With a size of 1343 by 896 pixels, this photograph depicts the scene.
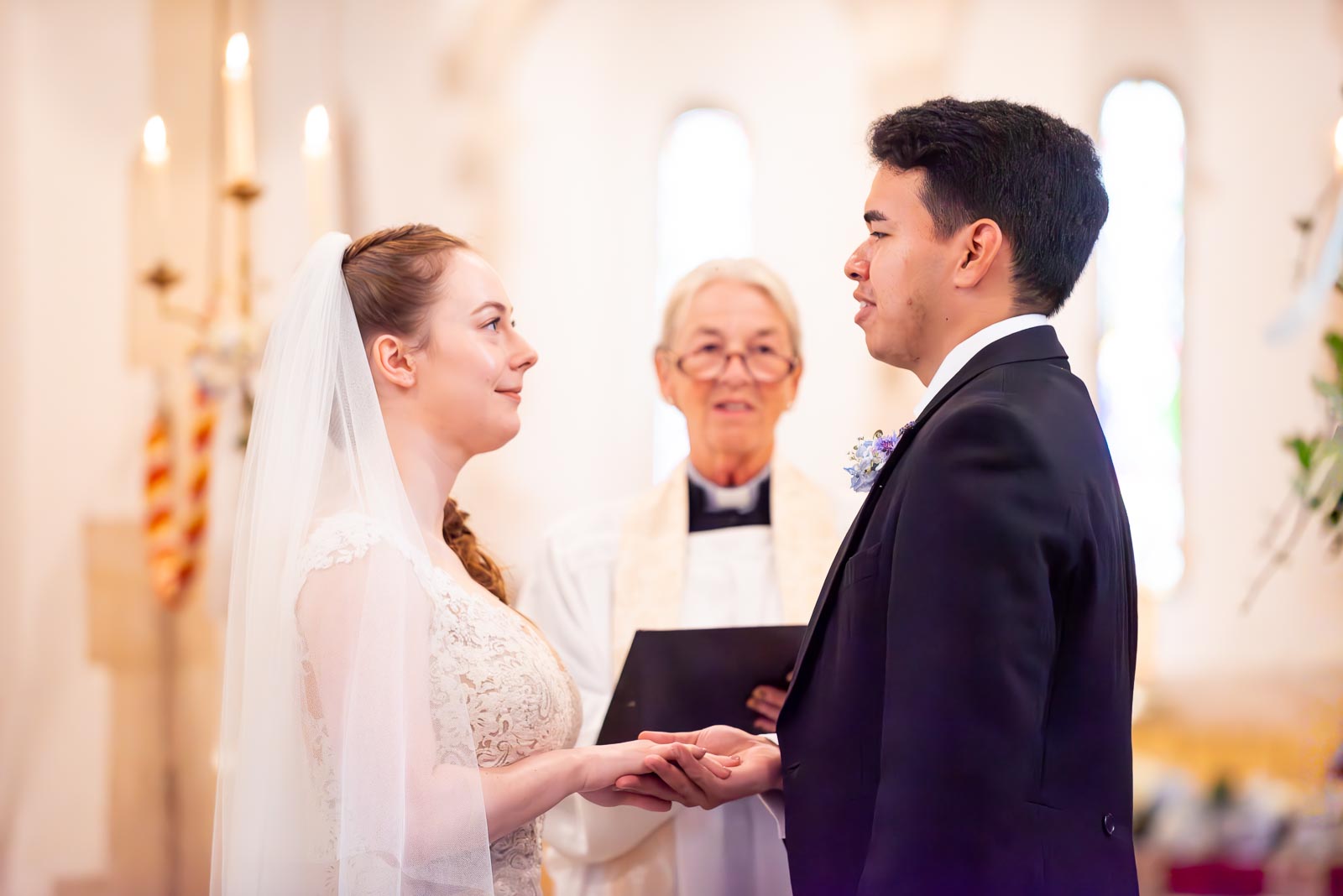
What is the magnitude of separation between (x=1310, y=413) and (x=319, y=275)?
4.93 m

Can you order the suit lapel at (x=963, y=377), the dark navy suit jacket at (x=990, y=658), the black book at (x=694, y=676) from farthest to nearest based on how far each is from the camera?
the black book at (x=694, y=676) → the suit lapel at (x=963, y=377) → the dark navy suit jacket at (x=990, y=658)

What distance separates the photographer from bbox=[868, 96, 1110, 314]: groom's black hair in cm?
202

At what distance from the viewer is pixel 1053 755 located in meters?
1.79

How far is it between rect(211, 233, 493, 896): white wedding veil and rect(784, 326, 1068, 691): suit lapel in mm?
714

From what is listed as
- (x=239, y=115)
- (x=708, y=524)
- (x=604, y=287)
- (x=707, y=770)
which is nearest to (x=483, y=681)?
(x=707, y=770)

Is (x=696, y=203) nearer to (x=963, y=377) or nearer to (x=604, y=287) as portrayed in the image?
(x=604, y=287)

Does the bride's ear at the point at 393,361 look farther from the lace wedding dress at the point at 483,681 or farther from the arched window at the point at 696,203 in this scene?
the arched window at the point at 696,203

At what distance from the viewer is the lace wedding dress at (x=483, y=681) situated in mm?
2154

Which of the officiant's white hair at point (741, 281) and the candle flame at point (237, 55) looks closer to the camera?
the officiant's white hair at point (741, 281)

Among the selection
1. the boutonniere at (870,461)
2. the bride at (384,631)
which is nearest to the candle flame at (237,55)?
the bride at (384,631)

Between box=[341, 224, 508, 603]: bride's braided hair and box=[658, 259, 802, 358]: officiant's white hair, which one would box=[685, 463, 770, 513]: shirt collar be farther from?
box=[341, 224, 508, 603]: bride's braided hair

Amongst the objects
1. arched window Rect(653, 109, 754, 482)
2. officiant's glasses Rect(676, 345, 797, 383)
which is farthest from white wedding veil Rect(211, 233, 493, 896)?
arched window Rect(653, 109, 754, 482)

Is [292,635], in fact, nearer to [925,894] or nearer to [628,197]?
[925,894]

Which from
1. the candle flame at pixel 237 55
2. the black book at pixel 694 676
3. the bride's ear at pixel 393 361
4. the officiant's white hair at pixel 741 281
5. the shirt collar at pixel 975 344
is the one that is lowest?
the black book at pixel 694 676
